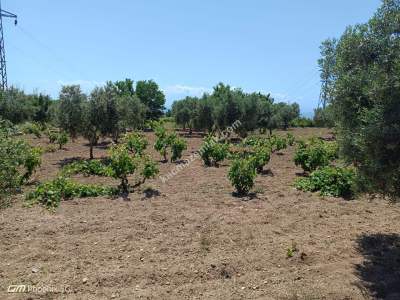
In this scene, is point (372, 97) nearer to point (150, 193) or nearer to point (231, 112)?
point (150, 193)

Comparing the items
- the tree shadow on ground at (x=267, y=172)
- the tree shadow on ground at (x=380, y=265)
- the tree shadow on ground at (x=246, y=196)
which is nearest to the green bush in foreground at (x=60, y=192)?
the tree shadow on ground at (x=246, y=196)

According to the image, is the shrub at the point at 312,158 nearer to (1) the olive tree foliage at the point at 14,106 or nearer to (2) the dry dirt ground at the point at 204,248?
(2) the dry dirt ground at the point at 204,248

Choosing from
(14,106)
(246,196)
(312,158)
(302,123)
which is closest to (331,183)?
(246,196)

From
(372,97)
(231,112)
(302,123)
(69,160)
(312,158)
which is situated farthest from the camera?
(302,123)

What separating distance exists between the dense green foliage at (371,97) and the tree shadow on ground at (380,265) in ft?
4.35

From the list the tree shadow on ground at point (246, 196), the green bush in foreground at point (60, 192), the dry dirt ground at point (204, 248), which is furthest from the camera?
the tree shadow on ground at point (246, 196)

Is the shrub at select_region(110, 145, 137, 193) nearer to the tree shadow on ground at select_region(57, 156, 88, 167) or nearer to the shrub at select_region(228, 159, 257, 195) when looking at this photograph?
the shrub at select_region(228, 159, 257, 195)

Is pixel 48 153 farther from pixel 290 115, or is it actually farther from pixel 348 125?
pixel 290 115

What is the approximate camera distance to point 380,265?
7000 mm

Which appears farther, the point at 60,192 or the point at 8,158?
the point at 60,192

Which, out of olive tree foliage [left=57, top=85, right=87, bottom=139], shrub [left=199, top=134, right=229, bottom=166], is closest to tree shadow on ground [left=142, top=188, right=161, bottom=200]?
shrub [left=199, top=134, right=229, bottom=166]

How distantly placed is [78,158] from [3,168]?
14.6m

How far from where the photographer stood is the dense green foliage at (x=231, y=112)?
27719 millimetres

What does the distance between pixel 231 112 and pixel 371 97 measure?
2199 centimetres
